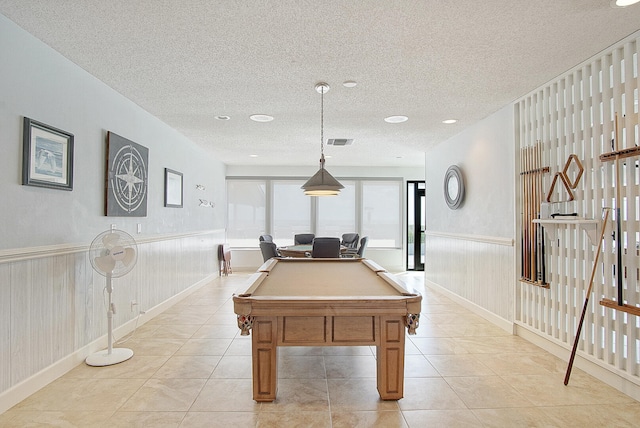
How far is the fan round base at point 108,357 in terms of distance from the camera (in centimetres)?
311

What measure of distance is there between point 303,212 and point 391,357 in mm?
6515

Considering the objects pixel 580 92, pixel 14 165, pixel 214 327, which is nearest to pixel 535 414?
pixel 580 92

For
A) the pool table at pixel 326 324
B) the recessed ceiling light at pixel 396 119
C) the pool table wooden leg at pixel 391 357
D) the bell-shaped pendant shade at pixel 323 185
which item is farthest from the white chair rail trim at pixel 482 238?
the pool table wooden leg at pixel 391 357

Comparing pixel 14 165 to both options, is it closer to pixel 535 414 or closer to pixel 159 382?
pixel 159 382

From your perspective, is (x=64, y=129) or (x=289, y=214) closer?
(x=64, y=129)

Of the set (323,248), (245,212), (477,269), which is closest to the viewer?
(477,269)

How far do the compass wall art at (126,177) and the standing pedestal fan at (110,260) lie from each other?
1.76 ft

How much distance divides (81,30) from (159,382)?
2.60 meters

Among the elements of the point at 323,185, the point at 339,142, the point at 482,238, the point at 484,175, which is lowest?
the point at 482,238

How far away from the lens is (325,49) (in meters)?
2.78

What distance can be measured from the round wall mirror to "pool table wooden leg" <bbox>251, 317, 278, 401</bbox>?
150 inches

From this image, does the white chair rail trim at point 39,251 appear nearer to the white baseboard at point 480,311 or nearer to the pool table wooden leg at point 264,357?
the pool table wooden leg at point 264,357

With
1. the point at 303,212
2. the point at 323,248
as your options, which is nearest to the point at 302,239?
the point at 303,212

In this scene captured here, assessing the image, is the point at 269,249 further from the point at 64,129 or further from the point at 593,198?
the point at 593,198
